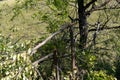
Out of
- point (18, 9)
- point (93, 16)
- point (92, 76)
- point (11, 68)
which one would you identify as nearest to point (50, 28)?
point (18, 9)

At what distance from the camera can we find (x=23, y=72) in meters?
4.64

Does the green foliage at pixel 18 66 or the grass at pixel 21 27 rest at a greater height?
the green foliage at pixel 18 66

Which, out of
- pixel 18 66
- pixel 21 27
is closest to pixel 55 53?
pixel 18 66

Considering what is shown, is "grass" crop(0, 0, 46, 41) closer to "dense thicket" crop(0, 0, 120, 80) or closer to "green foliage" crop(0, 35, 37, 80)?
"dense thicket" crop(0, 0, 120, 80)

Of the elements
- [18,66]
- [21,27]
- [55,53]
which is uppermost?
[55,53]

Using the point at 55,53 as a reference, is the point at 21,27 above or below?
below

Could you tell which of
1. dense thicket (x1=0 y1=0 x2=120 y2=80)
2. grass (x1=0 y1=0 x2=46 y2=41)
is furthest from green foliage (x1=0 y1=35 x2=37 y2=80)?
grass (x1=0 y1=0 x2=46 y2=41)

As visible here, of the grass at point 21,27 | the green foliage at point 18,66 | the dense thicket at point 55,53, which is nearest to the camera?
the green foliage at point 18,66

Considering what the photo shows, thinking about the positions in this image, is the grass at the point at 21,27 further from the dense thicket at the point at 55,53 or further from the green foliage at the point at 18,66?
the green foliage at the point at 18,66

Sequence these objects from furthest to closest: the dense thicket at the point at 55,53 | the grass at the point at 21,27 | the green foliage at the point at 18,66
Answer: the grass at the point at 21,27
the dense thicket at the point at 55,53
the green foliage at the point at 18,66

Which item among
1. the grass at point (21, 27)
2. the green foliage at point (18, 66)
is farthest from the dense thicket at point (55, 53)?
the grass at point (21, 27)

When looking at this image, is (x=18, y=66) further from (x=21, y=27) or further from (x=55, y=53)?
(x=21, y=27)

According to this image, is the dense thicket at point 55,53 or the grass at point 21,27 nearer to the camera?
the dense thicket at point 55,53

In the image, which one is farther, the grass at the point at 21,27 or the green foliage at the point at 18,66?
the grass at the point at 21,27
